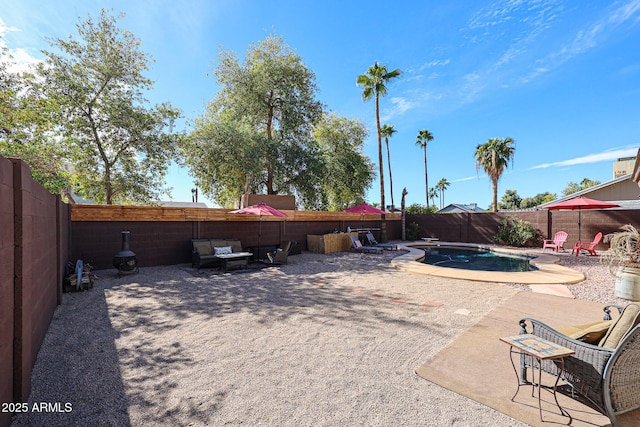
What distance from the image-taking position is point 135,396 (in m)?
2.43

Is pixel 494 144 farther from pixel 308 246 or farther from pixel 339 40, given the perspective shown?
pixel 308 246

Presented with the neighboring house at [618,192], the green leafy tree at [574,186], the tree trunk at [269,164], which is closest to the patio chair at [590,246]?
the neighboring house at [618,192]

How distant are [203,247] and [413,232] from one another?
13854 millimetres

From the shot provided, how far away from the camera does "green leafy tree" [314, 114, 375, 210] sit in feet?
62.2

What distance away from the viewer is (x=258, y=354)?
322cm

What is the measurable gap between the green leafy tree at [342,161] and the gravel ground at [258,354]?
504 inches

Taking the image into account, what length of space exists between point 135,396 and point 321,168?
47.3ft

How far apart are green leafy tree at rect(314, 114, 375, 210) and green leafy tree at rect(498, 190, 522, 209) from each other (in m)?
43.0

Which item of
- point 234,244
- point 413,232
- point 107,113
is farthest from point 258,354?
point 413,232

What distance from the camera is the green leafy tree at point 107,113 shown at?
10.7 meters

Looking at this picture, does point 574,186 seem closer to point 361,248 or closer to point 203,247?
point 361,248

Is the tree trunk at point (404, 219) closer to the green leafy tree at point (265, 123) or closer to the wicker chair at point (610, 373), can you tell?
the green leafy tree at point (265, 123)

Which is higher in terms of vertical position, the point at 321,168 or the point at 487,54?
the point at 487,54

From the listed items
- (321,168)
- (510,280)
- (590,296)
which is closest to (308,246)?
(321,168)
